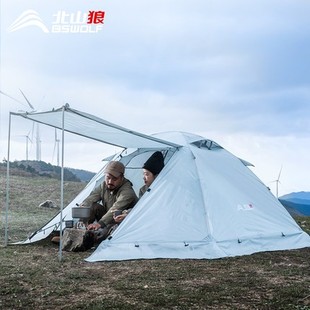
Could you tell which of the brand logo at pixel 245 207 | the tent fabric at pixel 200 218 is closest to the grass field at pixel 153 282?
the tent fabric at pixel 200 218

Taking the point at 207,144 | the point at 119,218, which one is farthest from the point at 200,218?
the point at 207,144

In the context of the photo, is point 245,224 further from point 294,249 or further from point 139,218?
point 139,218

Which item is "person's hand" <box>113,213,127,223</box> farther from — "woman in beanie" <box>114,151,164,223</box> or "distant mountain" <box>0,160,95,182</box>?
"distant mountain" <box>0,160,95,182</box>

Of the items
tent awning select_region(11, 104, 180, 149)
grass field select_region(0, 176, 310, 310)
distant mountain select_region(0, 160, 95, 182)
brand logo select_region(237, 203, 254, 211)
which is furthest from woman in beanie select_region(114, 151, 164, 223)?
distant mountain select_region(0, 160, 95, 182)

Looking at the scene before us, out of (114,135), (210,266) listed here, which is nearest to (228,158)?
(114,135)

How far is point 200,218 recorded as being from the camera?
9109mm

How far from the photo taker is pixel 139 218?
8.81 metres

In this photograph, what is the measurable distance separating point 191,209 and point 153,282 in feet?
9.16

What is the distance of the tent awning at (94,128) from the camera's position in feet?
27.4

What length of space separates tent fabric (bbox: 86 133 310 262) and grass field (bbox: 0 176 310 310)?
0.37 meters

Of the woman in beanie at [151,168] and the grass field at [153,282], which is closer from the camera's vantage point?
the grass field at [153,282]

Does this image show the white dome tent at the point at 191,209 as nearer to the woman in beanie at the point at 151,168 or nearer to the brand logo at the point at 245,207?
the brand logo at the point at 245,207

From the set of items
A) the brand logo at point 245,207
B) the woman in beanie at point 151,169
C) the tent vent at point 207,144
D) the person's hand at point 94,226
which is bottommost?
the person's hand at point 94,226

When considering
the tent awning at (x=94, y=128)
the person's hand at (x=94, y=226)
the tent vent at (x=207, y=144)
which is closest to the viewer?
the tent awning at (x=94, y=128)
